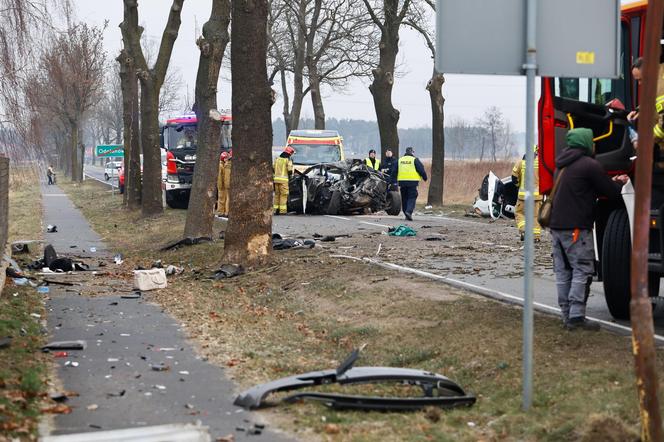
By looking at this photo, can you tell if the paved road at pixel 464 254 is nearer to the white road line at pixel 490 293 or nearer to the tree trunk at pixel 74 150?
the white road line at pixel 490 293

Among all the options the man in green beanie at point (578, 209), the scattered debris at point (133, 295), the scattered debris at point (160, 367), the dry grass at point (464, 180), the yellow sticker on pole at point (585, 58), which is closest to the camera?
the yellow sticker on pole at point (585, 58)

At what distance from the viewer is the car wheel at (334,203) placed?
2703cm

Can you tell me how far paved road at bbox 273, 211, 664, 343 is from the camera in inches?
448

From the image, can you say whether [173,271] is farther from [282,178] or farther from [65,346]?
[282,178]

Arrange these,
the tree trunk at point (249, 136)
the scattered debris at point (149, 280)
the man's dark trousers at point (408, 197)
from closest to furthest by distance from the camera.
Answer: the scattered debris at point (149, 280)
the tree trunk at point (249, 136)
the man's dark trousers at point (408, 197)

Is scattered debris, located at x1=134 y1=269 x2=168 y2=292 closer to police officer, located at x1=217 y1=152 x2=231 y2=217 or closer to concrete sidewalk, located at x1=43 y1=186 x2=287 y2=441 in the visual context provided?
concrete sidewalk, located at x1=43 y1=186 x2=287 y2=441

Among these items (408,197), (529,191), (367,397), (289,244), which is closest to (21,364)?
(367,397)

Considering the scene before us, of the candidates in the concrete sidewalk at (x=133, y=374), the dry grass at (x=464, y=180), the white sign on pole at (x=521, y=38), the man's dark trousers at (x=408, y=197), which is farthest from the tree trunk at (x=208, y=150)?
the dry grass at (x=464, y=180)

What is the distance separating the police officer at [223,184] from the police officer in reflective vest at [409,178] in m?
5.47

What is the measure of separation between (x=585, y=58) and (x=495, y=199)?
19320 mm

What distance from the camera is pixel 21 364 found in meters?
8.41

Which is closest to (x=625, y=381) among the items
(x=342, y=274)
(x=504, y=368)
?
(x=504, y=368)

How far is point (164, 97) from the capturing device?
85.9 m

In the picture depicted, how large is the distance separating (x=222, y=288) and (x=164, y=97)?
7375 cm
